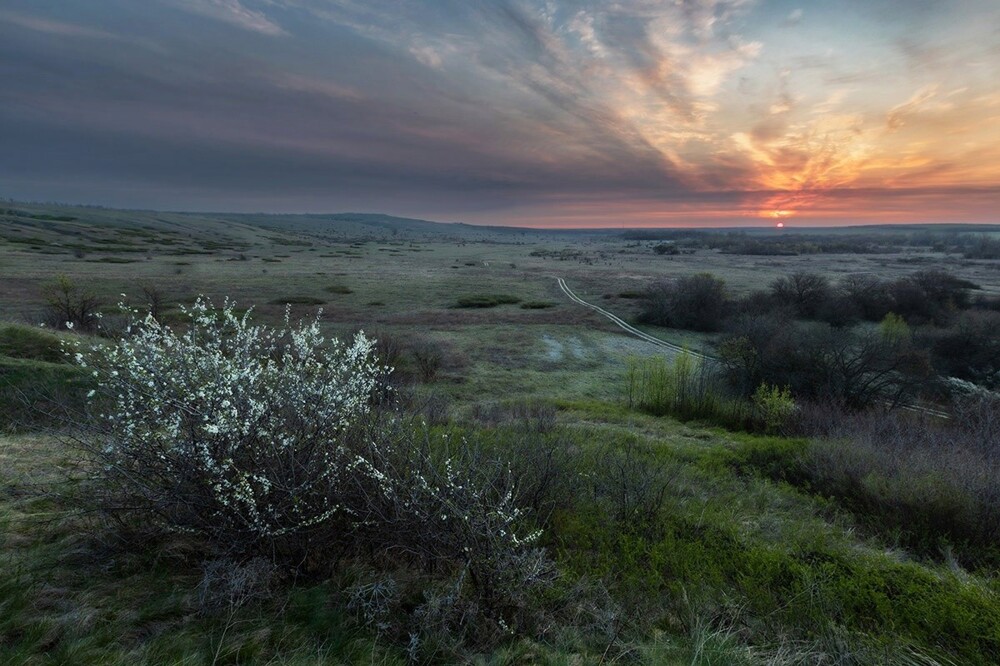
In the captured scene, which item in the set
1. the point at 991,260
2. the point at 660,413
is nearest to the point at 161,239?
the point at 660,413

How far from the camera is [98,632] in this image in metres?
4.26

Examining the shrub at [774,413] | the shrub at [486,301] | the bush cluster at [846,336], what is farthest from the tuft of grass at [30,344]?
the shrub at [486,301]

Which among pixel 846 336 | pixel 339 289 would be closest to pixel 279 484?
pixel 846 336

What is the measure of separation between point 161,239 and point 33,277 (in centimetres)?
8016

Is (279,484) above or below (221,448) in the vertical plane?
below

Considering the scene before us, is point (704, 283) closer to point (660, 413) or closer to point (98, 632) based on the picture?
point (660, 413)

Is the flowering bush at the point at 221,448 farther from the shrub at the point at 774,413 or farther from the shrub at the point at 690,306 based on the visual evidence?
the shrub at the point at 690,306

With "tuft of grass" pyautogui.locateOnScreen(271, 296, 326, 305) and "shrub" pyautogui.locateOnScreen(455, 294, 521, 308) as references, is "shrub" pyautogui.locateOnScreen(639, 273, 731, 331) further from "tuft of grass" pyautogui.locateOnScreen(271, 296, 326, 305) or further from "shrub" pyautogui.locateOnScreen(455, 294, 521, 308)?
"tuft of grass" pyautogui.locateOnScreen(271, 296, 326, 305)

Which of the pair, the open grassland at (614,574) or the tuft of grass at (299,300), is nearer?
the open grassland at (614,574)

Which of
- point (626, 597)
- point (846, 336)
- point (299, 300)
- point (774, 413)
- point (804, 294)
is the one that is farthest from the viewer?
point (804, 294)

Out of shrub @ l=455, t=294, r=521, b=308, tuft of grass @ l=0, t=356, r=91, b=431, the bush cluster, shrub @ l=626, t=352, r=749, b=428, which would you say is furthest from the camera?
shrub @ l=455, t=294, r=521, b=308

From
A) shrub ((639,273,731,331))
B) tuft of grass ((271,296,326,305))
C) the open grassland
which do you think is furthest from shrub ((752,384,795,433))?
tuft of grass ((271,296,326,305))

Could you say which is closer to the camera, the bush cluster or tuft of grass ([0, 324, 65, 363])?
tuft of grass ([0, 324, 65, 363])

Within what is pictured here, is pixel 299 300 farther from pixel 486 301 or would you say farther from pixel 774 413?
pixel 774 413
